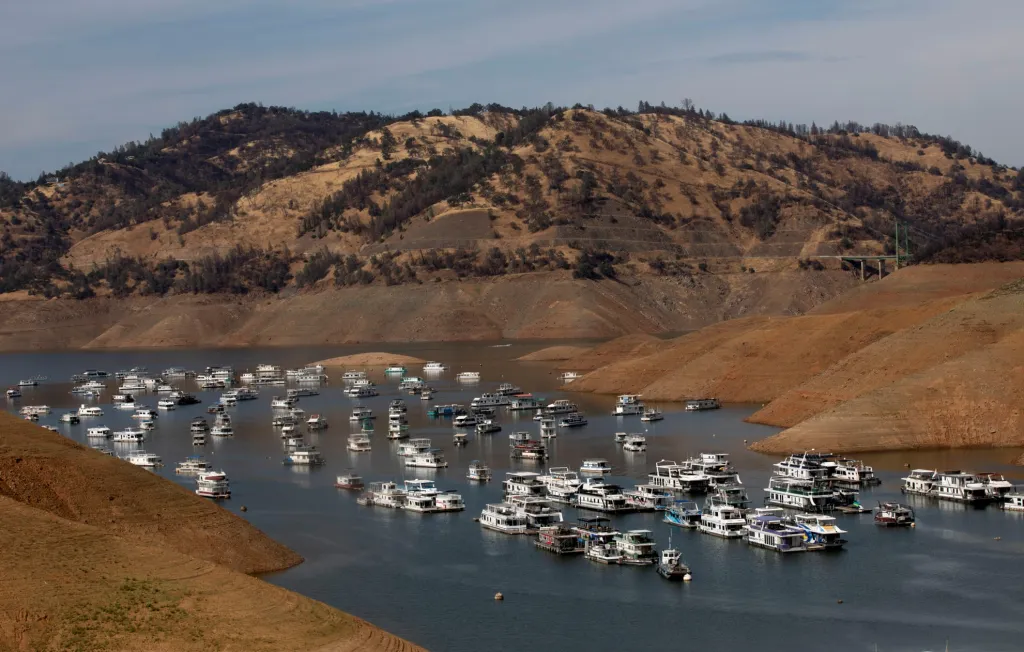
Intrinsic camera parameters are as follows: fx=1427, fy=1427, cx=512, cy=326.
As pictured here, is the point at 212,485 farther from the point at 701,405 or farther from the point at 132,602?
the point at 701,405

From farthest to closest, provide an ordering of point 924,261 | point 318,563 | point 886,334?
point 924,261
point 886,334
point 318,563

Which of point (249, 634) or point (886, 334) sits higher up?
point (886, 334)

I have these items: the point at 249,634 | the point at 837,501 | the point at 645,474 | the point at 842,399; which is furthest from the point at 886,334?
the point at 249,634

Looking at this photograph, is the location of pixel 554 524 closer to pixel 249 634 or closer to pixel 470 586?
pixel 470 586

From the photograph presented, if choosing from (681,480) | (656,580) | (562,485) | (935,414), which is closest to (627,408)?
(935,414)

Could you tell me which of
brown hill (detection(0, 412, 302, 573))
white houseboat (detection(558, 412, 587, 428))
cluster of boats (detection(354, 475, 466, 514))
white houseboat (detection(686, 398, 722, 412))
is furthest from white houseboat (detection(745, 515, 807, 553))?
white houseboat (detection(686, 398, 722, 412))

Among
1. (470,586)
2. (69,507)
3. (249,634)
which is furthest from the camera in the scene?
(470,586)

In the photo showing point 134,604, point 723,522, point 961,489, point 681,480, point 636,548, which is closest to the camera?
point 134,604

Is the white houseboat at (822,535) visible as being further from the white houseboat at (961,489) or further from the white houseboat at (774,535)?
the white houseboat at (961,489)
